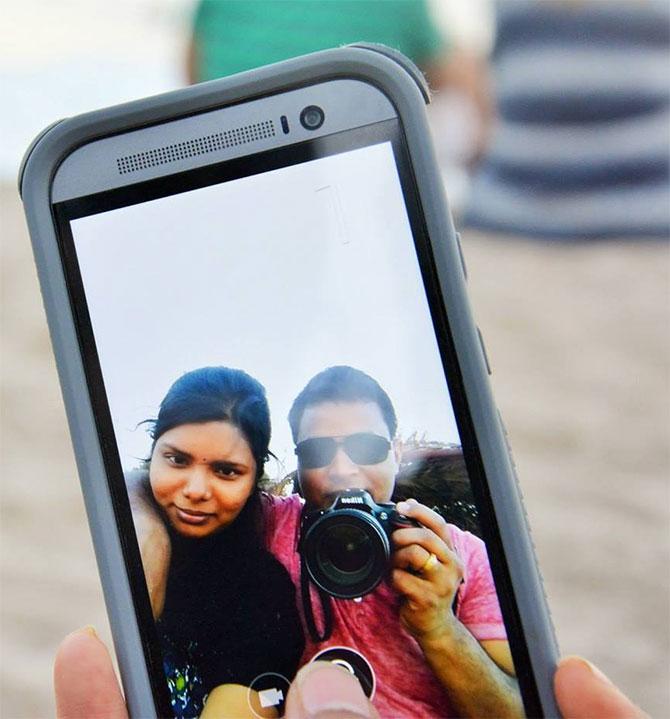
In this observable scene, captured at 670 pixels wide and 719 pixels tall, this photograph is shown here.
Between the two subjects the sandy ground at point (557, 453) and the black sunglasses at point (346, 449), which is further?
the sandy ground at point (557, 453)

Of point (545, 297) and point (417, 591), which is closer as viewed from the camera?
point (417, 591)

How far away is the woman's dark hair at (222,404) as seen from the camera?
454mm

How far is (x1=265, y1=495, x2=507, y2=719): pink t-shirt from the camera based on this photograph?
443 mm

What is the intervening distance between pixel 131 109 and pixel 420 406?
180mm

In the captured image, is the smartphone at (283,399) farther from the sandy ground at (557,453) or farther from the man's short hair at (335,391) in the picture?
the sandy ground at (557,453)

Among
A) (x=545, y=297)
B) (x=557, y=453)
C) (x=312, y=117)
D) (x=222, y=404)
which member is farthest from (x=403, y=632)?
(x=545, y=297)

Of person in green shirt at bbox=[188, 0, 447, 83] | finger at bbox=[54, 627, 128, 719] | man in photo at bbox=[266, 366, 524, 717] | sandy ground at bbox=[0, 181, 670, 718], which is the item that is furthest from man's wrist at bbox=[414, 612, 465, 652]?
person in green shirt at bbox=[188, 0, 447, 83]

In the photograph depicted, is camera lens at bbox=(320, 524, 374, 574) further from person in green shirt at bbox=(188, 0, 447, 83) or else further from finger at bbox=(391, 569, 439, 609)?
person in green shirt at bbox=(188, 0, 447, 83)

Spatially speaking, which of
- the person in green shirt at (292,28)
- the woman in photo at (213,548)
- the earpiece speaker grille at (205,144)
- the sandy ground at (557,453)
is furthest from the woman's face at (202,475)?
the person in green shirt at (292,28)

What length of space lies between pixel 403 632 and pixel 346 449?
0.08m

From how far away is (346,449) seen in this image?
1.50 feet

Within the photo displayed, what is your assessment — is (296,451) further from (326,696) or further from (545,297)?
(545,297)

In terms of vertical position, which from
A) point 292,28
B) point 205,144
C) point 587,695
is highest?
point 292,28

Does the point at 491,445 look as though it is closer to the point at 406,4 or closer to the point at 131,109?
the point at 131,109
